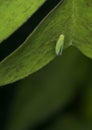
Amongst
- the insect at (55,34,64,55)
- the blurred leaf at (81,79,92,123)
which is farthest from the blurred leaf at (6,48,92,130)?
the insect at (55,34,64,55)

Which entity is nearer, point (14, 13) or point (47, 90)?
point (14, 13)

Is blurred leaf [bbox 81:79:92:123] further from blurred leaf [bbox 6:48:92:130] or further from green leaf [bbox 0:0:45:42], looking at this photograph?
green leaf [bbox 0:0:45:42]

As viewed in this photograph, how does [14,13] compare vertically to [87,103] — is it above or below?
above

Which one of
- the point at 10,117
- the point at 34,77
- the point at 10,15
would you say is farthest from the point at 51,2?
the point at 10,117

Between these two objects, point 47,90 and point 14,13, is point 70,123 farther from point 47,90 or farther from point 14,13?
point 14,13

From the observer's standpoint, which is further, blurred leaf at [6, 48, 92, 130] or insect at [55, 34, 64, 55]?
blurred leaf at [6, 48, 92, 130]

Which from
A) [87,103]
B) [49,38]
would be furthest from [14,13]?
[87,103]

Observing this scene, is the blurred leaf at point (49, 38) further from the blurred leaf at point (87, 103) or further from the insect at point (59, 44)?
the blurred leaf at point (87, 103)
